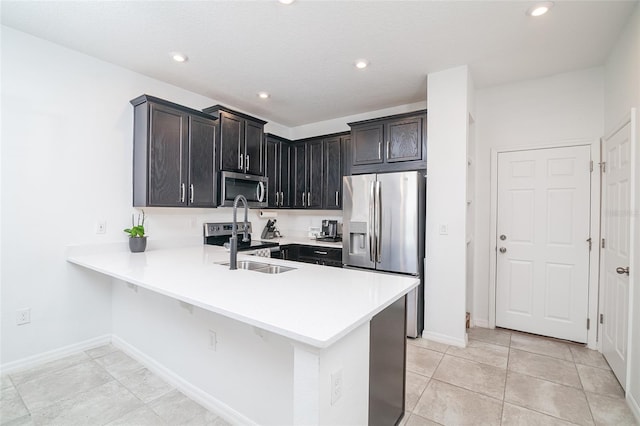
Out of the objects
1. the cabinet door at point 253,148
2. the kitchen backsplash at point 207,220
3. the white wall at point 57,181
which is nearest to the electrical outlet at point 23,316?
the white wall at point 57,181

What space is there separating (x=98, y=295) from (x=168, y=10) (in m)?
2.54

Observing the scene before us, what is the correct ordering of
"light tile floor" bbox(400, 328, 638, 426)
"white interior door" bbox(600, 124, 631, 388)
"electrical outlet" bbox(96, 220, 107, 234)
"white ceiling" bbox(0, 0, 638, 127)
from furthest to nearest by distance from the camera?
"electrical outlet" bbox(96, 220, 107, 234), "white interior door" bbox(600, 124, 631, 388), "white ceiling" bbox(0, 0, 638, 127), "light tile floor" bbox(400, 328, 638, 426)

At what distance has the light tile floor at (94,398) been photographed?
5.94 feet

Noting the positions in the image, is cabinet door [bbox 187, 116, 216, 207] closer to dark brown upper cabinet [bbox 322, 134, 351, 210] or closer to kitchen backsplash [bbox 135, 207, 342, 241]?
kitchen backsplash [bbox 135, 207, 342, 241]

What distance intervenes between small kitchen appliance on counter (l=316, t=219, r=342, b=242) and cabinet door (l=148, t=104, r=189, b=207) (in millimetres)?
2001

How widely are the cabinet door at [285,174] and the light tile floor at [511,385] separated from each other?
2.57 meters

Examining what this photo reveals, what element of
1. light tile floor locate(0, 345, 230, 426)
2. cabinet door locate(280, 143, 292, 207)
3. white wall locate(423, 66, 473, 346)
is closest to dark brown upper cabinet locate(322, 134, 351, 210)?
cabinet door locate(280, 143, 292, 207)

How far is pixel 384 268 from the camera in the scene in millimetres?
3184

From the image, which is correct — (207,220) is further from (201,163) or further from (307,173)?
(307,173)

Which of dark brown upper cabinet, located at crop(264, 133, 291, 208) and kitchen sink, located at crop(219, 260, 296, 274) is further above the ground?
dark brown upper cabinet, located at crop(264, 133, 291, 208)

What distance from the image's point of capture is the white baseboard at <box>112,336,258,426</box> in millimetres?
1755

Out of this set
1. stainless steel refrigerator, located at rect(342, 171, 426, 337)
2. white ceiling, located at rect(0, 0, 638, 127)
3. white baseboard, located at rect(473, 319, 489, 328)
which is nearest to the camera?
white ceiling, located at rect(0, 0, 638, 127)

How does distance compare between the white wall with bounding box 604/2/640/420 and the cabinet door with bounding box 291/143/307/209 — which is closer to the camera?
the white wall with bounding box 604/2/640/420

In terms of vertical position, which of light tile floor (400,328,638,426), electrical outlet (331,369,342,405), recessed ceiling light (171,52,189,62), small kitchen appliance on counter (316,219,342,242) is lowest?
light tile floor (400,328,638,426)
